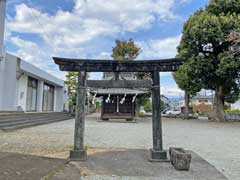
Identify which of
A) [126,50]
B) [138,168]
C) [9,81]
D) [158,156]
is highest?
[126,50]

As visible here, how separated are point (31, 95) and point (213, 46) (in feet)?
49.8

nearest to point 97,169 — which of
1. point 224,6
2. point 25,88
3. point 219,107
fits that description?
point 25,88

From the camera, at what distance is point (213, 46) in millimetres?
17859

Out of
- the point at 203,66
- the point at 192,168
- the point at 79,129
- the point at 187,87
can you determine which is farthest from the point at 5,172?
the point at 187,87

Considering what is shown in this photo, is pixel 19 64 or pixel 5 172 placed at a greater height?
pixel 19 64

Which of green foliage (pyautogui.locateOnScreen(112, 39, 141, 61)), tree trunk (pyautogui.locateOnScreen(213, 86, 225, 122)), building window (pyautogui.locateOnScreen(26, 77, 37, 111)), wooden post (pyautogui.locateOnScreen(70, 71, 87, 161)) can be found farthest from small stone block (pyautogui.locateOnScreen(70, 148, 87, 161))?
green foliage (pyautogui.locateOnScreen(112, 39, 141, 61))

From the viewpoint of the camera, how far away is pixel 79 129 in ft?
19.4

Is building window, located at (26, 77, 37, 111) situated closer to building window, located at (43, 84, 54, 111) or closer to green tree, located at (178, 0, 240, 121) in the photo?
building window, located at (43, 84, 54, 111)

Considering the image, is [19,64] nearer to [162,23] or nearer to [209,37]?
[162,23]

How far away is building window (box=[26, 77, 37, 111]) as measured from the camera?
19.4 metres

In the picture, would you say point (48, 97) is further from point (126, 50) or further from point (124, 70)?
point (124, 70)

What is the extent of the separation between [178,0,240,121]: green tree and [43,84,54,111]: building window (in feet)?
45.6

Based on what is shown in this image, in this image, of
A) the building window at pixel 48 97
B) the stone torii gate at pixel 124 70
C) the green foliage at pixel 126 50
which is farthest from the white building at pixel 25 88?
the stone torii gate at pixel 124 70

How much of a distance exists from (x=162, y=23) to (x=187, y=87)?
1156 centimetres
